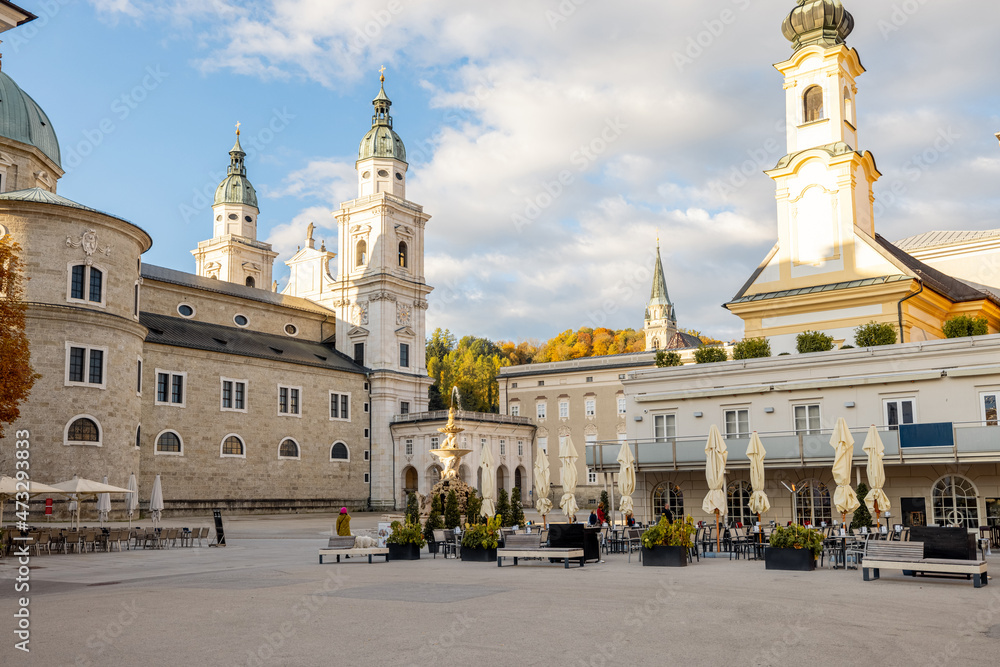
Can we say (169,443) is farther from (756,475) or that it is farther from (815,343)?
(756,475)

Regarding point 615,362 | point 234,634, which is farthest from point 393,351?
point 234,634

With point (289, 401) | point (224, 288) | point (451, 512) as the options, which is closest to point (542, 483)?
point (451, 512)

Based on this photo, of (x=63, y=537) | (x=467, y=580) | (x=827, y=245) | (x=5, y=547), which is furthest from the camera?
(x=827, y=245)

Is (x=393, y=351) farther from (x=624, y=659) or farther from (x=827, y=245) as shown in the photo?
(x=624, y=659)

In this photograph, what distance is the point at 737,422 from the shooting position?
2823 cm

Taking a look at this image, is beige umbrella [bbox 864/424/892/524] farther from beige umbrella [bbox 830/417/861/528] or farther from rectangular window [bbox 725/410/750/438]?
rectangular window [bbox 725/410/750/438]

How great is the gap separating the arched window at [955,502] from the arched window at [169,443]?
124 feet

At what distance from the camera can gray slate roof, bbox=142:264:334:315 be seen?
5453 cm

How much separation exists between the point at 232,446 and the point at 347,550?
112 feet

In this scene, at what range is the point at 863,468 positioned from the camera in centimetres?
2486

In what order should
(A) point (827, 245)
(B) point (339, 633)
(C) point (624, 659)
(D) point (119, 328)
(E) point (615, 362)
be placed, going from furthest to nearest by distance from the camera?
(E) point (615, 362), (D) point (119, 328), (A) point (827, 245), (B) point (339, 633), (C) point (624, 659)

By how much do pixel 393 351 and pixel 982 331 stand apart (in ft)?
142

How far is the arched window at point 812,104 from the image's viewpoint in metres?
35.6

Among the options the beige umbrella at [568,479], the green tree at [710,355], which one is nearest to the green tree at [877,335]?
the green tree at [710,355]
